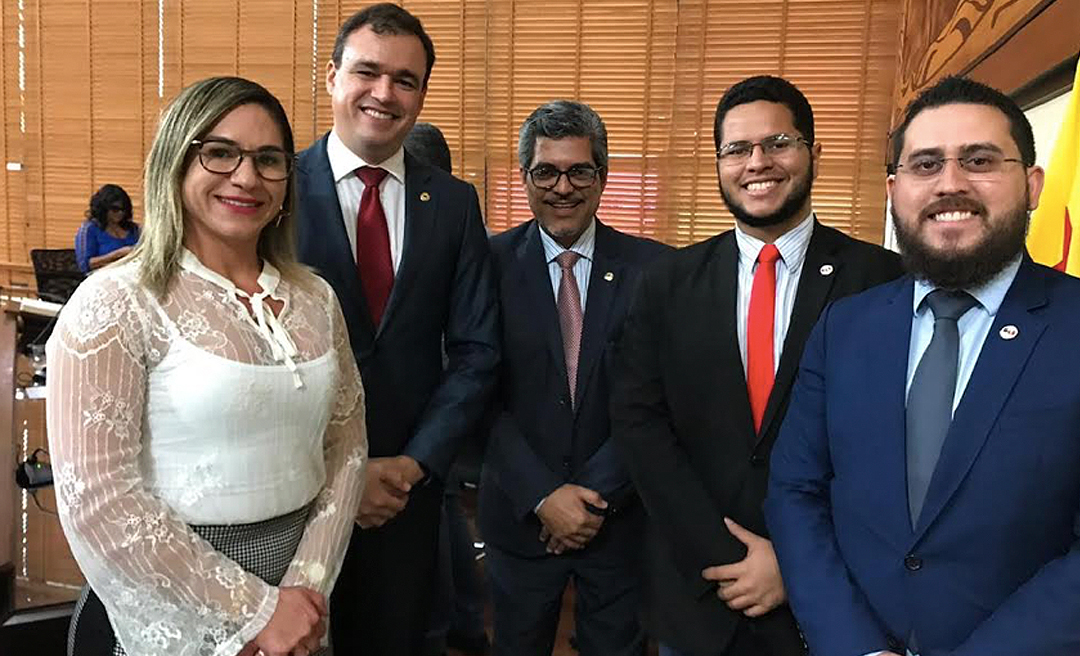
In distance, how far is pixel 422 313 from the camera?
197 centimetres

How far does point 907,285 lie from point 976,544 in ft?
1.41

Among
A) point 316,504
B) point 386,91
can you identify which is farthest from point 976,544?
point 386,91

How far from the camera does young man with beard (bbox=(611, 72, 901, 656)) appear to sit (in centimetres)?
163

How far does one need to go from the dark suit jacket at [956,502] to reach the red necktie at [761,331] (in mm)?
233

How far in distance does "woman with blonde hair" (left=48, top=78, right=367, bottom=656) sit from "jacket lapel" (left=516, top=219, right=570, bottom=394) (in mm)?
709

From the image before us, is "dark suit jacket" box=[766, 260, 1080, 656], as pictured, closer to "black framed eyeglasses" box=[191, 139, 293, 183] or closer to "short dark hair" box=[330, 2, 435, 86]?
"black framed eyeglasses" box=[191, 139, 293, 183]

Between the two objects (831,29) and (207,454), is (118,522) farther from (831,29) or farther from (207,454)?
(831,29)

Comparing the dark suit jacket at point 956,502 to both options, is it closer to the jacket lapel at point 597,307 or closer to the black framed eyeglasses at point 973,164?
the black framed eyeglasses at point 973,164

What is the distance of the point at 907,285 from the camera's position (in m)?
1.39

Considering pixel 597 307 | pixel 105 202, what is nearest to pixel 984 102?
pixel 597 307

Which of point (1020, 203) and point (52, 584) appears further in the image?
point (52, 584)

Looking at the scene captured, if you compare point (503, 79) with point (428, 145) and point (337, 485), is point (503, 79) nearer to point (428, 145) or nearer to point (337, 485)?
point (428, 145)

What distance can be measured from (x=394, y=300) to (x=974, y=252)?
3.90ft

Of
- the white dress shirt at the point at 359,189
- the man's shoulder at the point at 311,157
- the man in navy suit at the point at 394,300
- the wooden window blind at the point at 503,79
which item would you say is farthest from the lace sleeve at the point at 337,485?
the wooden window blind at the point at 503,79
